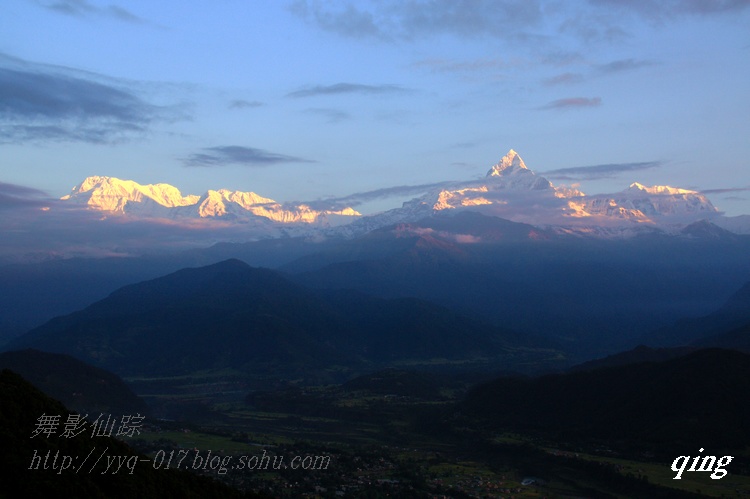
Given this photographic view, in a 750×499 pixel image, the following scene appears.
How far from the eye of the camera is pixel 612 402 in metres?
122

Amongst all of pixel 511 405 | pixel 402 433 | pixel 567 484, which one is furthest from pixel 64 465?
pixel 511 405

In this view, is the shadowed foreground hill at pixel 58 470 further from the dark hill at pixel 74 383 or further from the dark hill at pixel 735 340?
the dark hill at pixel 735 340

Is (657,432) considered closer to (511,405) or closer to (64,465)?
(511,405)

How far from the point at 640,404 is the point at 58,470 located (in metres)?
89.0

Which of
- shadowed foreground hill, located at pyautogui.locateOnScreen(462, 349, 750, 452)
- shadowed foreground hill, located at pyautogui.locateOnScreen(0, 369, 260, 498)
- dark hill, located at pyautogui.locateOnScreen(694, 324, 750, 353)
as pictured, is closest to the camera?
shadowed foreground hill, located at pyautogui.locateOnScreen(0, 369, 260, 498)

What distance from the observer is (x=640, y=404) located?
383ft

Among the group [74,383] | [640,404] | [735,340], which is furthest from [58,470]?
[735,340]

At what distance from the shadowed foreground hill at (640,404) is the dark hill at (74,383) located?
59.6 m

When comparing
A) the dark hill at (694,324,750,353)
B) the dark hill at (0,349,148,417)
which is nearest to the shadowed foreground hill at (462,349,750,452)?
the dark hill at (0,349,148,417)

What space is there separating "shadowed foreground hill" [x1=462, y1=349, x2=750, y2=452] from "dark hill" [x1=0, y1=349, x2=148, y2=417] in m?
59.6

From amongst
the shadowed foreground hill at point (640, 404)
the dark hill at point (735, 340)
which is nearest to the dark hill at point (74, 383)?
the shadowed foreground hill at point (640, 404)

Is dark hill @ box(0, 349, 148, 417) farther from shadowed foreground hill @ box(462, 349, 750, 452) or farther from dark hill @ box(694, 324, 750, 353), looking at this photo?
dark hill @ box(694, 324, 750, 353)

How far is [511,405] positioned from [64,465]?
98.7 metres

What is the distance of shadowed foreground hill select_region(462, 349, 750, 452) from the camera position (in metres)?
103
